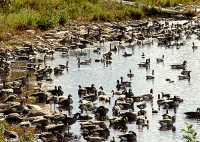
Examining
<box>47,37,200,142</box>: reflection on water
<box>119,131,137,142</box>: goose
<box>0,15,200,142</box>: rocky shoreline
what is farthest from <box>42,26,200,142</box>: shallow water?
<box>0,15,200,142</box>: rocky shoreline

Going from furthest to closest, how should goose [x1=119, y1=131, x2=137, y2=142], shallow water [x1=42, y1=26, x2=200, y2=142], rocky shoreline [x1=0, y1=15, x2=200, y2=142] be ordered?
shallow water [x1=42, y1=26, x2=200, y2=142], rocky shoreline [x1=0, y1=15, x2=200, y2=142], goose [x1=119, y1=131, x2=137, y2=142]

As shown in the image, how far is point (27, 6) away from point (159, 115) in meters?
41.5

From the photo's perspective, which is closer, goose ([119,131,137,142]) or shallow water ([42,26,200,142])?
goose ([119,131,137,142])

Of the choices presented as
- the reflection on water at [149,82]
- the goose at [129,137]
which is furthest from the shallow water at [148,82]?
the goose at [129,137]

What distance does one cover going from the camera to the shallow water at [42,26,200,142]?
3506 cm

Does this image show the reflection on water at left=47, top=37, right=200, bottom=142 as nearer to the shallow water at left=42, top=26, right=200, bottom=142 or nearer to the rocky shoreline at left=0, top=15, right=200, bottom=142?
the shallow water at left=42, top=26, right=200, bottom=142

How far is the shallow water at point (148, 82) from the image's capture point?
3506cm

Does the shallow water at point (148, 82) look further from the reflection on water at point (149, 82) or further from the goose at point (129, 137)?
the goose at point (129, 137)

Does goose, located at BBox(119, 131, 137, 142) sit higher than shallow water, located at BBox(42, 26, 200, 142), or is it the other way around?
goose, located at BBox(119, 131, 137, 142)

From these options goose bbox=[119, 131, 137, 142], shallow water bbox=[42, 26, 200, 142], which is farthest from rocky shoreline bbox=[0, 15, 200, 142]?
shallow water bbox=[42, 26, 200, 142]

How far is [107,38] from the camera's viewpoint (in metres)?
70.2

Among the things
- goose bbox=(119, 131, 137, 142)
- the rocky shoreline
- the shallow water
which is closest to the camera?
goose bbox=(119, 131, 137, 142)

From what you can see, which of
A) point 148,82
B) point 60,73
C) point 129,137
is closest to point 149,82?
point 148,82

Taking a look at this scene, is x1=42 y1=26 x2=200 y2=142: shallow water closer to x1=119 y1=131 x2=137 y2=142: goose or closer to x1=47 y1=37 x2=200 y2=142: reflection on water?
x1=47 y1=37 x2=200 y2=142: reflection on water
